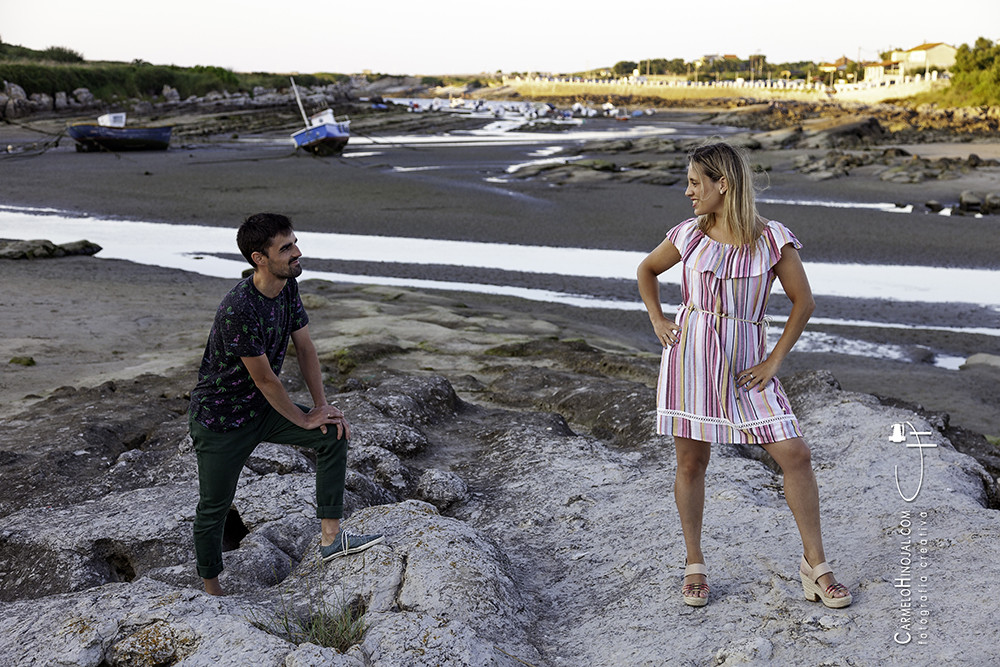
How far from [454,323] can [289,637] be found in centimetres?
682

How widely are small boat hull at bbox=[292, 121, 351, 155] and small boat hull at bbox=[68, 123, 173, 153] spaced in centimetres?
658

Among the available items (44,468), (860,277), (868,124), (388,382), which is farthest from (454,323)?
(868,124)

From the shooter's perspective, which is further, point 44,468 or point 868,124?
point 868,124

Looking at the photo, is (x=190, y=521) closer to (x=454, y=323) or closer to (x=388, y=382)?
(x=388, y=382)

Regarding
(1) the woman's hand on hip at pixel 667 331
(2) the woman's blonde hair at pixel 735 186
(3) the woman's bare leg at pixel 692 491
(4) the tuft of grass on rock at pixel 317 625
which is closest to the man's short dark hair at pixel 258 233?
(4) the tuft of grass on rock at pixel 317 625

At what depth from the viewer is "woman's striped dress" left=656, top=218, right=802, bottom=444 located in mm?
3033

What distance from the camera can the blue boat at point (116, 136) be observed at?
1334 inches

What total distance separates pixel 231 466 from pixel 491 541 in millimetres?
1108

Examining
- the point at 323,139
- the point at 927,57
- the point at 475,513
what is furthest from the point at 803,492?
the point at 927,57

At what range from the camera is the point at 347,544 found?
11.4 ft

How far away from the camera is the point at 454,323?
961cm

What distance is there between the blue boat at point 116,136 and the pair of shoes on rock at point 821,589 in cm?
3581

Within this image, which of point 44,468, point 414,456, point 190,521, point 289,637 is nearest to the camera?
point 289,637

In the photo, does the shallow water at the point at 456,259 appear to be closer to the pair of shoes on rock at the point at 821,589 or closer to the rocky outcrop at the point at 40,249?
the rocky outcrop at the point at 40,249
